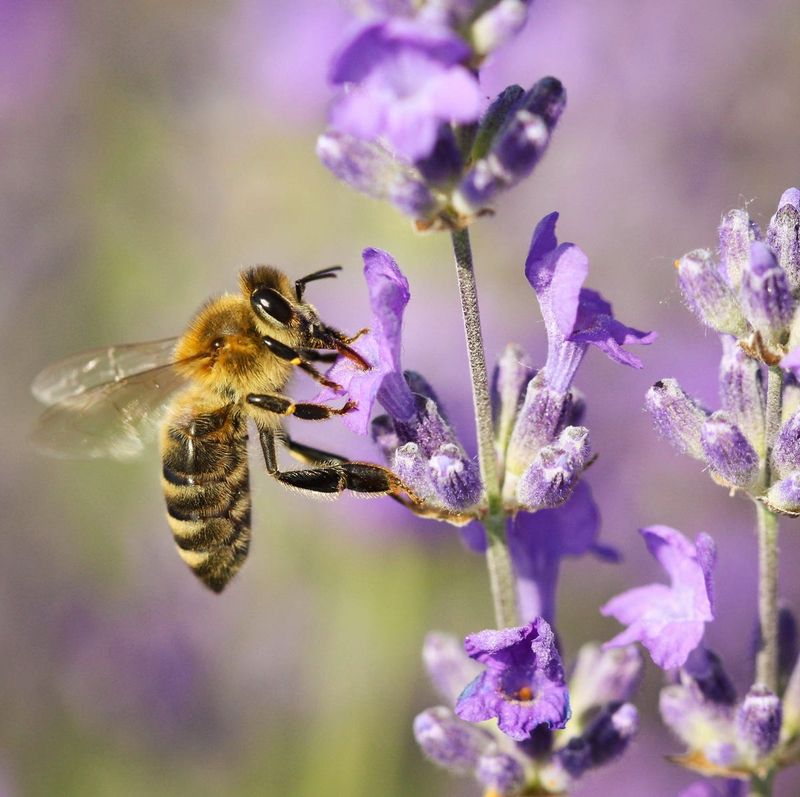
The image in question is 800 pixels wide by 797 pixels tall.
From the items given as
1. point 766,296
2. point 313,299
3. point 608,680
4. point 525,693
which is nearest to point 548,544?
point 608,680

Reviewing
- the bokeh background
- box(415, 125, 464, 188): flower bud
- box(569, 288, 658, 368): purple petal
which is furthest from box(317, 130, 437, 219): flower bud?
the bokeh background

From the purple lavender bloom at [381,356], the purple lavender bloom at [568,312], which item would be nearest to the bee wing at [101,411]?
the purple lavender bloom at [381,356]

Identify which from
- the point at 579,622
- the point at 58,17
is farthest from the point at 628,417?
the point at 58,17

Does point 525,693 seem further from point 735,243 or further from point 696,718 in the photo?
point 735,243

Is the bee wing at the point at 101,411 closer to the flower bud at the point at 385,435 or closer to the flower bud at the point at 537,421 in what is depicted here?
the flower bud at the point at 385,435

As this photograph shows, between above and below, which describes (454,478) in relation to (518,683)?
above
